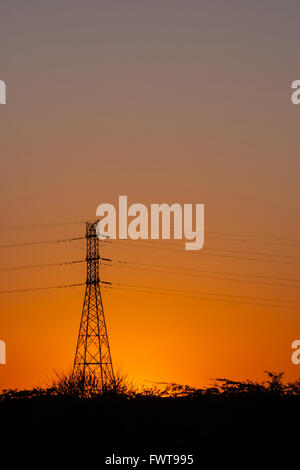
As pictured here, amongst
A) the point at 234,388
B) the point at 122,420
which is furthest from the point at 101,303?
the point at 122,420

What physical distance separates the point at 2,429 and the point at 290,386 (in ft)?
41.6

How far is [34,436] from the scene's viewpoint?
115 ft

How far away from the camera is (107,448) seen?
34062mm

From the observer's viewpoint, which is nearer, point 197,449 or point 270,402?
point 197,449

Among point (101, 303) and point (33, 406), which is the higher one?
point (101, 303)

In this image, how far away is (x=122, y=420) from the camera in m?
36.0

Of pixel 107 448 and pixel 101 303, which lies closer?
pixel 107 448
